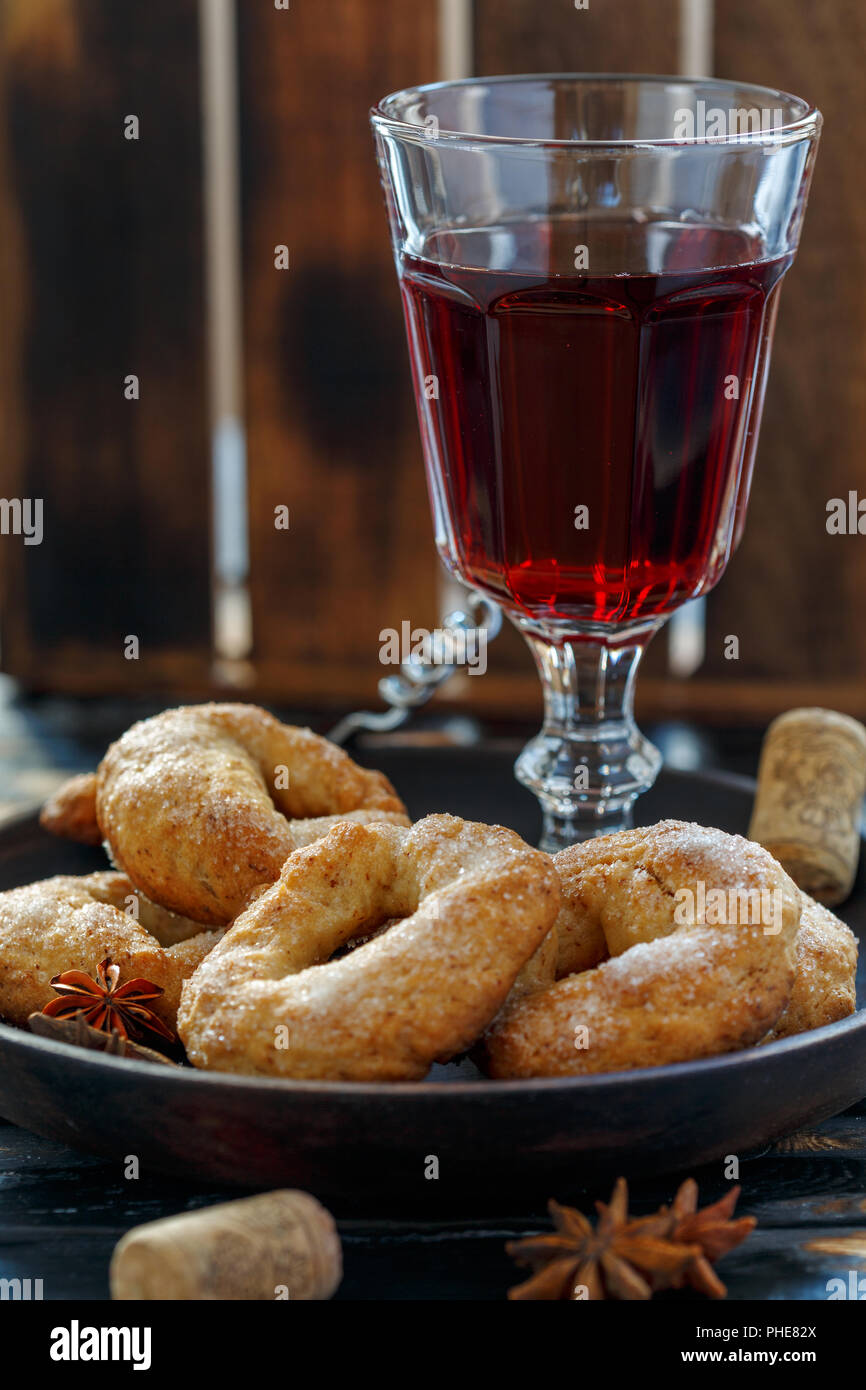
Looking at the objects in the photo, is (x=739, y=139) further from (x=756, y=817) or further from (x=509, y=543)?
(x=756, y=817)

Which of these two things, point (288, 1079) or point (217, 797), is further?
point (217, 797)

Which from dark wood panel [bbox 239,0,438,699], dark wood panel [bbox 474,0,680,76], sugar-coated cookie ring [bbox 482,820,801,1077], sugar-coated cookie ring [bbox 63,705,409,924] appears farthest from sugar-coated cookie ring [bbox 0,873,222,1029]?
dark wood panel [bbox 474,0,680,76]

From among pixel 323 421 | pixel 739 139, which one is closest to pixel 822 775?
pixel 739 139

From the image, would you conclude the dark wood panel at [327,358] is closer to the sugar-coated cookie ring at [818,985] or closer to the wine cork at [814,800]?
the wine cork at [814,800]

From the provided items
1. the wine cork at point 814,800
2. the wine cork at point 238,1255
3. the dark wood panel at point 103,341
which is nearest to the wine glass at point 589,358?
the wine cork at point 814,800

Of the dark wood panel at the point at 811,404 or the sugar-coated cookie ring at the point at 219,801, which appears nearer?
the sugar-coated cookie ring at the point at 219,801

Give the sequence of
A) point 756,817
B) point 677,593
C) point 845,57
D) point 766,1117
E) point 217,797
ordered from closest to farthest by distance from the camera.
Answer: point 766,1117 < point 217,797 < point 677,593 < point 756,817 < point 845,57

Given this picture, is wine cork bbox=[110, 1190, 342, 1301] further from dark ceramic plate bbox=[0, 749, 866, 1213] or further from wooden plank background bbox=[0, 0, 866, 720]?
wooden plank background bbox=[0, 0, 866, 720]
